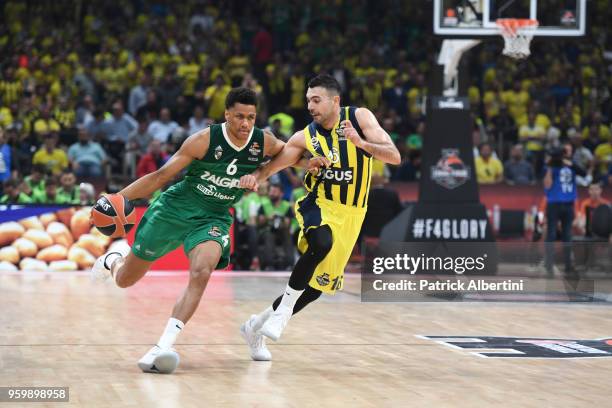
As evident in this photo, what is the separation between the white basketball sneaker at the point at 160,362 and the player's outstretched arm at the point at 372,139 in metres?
2.00

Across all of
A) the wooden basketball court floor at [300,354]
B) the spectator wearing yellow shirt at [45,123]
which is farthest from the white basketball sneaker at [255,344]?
the spectator wearing yellow shirt at [45,123]

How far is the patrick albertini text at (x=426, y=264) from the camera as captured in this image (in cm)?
1523

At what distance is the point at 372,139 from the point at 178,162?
150 cm

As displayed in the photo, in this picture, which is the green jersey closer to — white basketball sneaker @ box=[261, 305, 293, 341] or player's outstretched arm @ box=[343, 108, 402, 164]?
player's outstretched arm @ box=[343, 108, 402, 164]

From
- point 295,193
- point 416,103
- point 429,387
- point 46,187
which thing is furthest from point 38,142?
point 429,387

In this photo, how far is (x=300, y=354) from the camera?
29.1ft

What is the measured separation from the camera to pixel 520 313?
1207cm

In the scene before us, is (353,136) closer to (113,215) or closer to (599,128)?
(113,215)

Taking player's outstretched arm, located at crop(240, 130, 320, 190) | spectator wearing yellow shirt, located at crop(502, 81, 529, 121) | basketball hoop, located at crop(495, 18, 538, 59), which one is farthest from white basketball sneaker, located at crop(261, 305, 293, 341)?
spectator wearing yellow shirt, located at crop(502, 81, 529, 121)

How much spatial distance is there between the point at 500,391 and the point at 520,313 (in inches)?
193

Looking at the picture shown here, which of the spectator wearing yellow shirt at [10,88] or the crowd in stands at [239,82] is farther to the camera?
the spectator wearing yellow shirt at [10,88]

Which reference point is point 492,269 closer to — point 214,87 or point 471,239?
point 471,239

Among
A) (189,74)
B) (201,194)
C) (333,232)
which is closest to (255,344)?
(333,232)

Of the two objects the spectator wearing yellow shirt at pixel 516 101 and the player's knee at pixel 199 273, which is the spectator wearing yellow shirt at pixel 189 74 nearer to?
the spectator wearing yellow shirt at pixel 516 101
